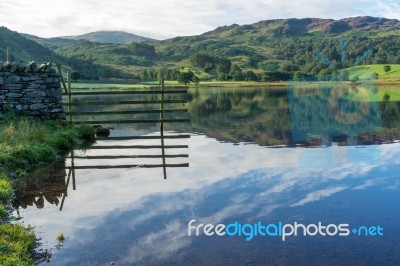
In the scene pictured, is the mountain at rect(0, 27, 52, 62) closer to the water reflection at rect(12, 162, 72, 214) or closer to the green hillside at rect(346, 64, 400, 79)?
the green hillside at rect(346, 64, 400, 79)

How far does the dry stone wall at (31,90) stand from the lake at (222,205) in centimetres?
427

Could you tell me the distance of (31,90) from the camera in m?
21.2

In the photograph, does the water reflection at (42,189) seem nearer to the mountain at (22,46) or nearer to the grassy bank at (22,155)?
the grassy bank at (22,155)

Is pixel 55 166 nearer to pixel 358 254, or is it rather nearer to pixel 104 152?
pixel 104 152

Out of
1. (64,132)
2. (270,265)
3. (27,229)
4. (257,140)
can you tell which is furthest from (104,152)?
(270,265)

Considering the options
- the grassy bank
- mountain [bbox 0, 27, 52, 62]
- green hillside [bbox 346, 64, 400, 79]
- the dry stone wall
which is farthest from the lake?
mountain [bbox 0, 27, 52, 62]

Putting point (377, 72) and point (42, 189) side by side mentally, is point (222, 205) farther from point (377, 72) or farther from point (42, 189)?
point (377, 72)

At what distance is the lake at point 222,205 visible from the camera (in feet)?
25.5

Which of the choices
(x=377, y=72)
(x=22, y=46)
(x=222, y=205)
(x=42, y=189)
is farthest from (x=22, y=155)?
(x=22, y=46)

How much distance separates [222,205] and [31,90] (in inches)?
554

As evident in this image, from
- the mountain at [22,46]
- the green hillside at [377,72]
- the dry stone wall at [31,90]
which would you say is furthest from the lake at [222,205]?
the mountain at [22,46]

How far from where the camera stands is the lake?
778cm

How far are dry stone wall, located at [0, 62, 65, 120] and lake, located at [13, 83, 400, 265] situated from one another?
427cm

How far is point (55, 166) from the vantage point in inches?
595
